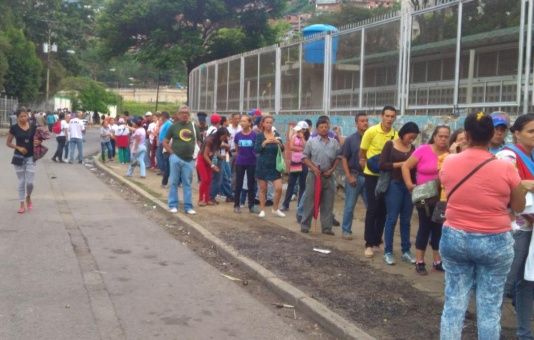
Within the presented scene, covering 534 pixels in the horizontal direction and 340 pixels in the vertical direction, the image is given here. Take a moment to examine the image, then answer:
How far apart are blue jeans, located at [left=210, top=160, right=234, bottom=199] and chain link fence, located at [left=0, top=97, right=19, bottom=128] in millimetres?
43307

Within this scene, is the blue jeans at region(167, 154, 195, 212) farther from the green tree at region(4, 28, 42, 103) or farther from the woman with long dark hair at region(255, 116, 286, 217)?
the green tree at region(4, 28, 42, 103)

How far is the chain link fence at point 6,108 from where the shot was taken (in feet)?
175

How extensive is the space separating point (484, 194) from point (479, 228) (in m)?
0.22

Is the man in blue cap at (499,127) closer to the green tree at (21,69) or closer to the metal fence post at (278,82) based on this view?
the metal fence post at (278,82)

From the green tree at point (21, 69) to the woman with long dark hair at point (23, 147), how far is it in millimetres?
45365

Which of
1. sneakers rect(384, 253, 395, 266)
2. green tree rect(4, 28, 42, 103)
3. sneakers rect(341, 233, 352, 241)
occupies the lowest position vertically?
sneakers rect(341, 233, 352, 241)

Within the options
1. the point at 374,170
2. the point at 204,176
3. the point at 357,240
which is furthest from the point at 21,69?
the point at 374,170

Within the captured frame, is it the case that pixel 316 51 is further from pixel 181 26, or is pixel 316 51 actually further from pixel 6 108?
pixel 6 108

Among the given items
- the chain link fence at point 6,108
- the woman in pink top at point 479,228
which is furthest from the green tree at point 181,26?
the woman in pink top at point 479,228

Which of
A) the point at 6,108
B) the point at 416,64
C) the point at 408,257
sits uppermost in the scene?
the point at 416,64

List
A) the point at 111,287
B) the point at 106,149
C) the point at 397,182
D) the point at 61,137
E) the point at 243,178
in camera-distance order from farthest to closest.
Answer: the point at 106,149
the point at 61,137
the point at 243,178
the point at 397,182
the point at 111,287

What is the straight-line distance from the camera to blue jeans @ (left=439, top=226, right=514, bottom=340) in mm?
4430

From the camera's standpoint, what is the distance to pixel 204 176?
12547 mm

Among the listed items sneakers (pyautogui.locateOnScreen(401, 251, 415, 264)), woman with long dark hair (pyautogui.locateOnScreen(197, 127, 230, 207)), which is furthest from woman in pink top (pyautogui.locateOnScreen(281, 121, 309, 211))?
sneakers (pyautogui.locateOnScreen(401, 251, 415, 264))
